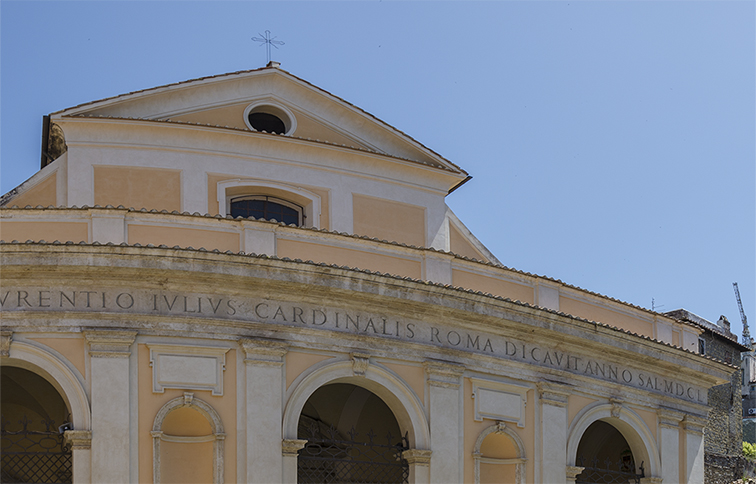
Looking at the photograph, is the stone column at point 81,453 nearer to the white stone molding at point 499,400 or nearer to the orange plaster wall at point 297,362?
the orange plaster wall at point 297,362

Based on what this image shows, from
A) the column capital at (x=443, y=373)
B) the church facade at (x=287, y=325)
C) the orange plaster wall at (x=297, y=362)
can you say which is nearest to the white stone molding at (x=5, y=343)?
the church facade at (x=287, y=325)

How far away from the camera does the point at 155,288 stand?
55.5 ft

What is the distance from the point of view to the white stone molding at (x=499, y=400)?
19.5 metres

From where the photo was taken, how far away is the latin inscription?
16.6 metres

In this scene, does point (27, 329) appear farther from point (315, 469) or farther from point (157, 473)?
point (315, 469)

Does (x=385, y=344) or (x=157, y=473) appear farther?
(x=385, y=344)

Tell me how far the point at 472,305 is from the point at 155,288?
589 centimetres

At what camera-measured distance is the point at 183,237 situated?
1770 centimetres

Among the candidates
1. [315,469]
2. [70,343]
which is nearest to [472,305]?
[315,469]

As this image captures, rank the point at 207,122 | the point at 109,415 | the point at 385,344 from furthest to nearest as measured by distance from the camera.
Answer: the point at 207,122 < the point at 385,344 < the point at 109,415

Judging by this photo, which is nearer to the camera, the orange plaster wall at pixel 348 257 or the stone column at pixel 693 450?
the orange plaster wall at pixel 348 257

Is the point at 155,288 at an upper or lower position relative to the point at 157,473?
upper

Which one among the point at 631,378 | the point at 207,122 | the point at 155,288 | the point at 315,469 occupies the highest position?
the point at 207,122

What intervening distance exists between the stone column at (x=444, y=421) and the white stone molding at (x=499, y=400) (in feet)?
1.71
